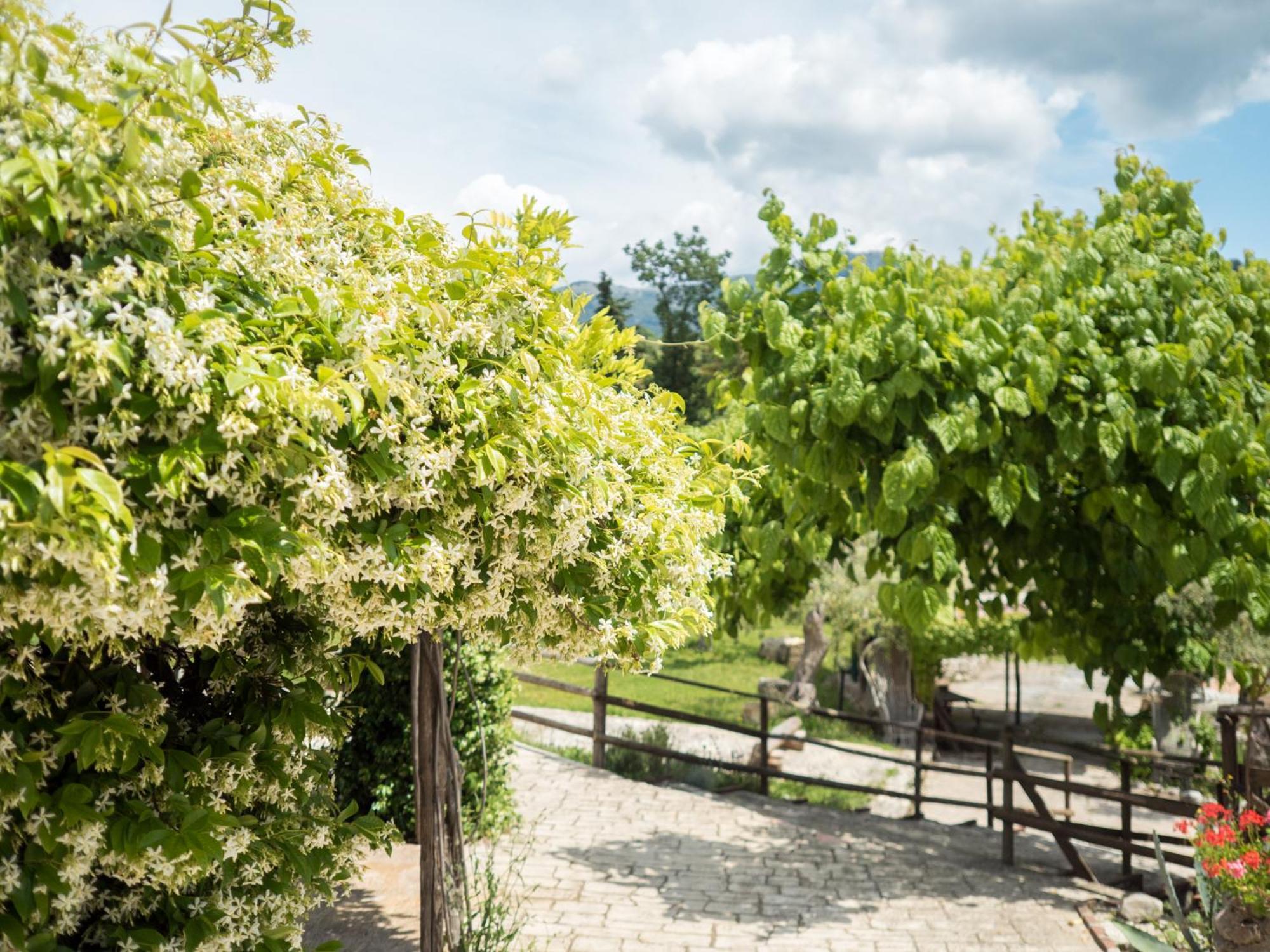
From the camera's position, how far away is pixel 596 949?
17.9 ft

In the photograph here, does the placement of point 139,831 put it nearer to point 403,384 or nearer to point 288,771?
point 288,771

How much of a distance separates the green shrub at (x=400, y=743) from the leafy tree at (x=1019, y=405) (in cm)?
211

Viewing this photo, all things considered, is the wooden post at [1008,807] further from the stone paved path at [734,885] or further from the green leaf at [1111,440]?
the green leaf at [1111,440]

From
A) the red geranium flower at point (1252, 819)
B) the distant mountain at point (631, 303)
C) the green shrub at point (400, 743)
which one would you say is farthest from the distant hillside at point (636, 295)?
the red geranium flower at point (1252, 819)

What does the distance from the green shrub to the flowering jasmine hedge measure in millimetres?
3475

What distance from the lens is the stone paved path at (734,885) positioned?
18.6 feet

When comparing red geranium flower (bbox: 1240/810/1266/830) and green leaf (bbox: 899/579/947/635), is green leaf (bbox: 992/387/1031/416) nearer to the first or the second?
green leaf (bbox: 899/579/947/635)

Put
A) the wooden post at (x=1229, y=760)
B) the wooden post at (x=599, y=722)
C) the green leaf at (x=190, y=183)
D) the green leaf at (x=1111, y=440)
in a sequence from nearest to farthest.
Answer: the green leaf at (x=190, y=183)
the green leaf at (x=1111, y=440)
the wooden post at (x=1229, y=760)
the wooden post at (x=599, y=722)

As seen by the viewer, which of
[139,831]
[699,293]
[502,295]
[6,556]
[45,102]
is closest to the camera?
[6,556]

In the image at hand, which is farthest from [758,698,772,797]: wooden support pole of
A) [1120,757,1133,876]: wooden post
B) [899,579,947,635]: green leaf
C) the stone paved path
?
[899,579,947,635]: green leaf

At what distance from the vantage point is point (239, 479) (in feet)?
5.90

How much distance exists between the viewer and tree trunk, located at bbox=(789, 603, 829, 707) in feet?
64.0

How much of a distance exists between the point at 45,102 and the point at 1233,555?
612 centimetres

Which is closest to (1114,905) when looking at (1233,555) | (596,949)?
(1233,555)
